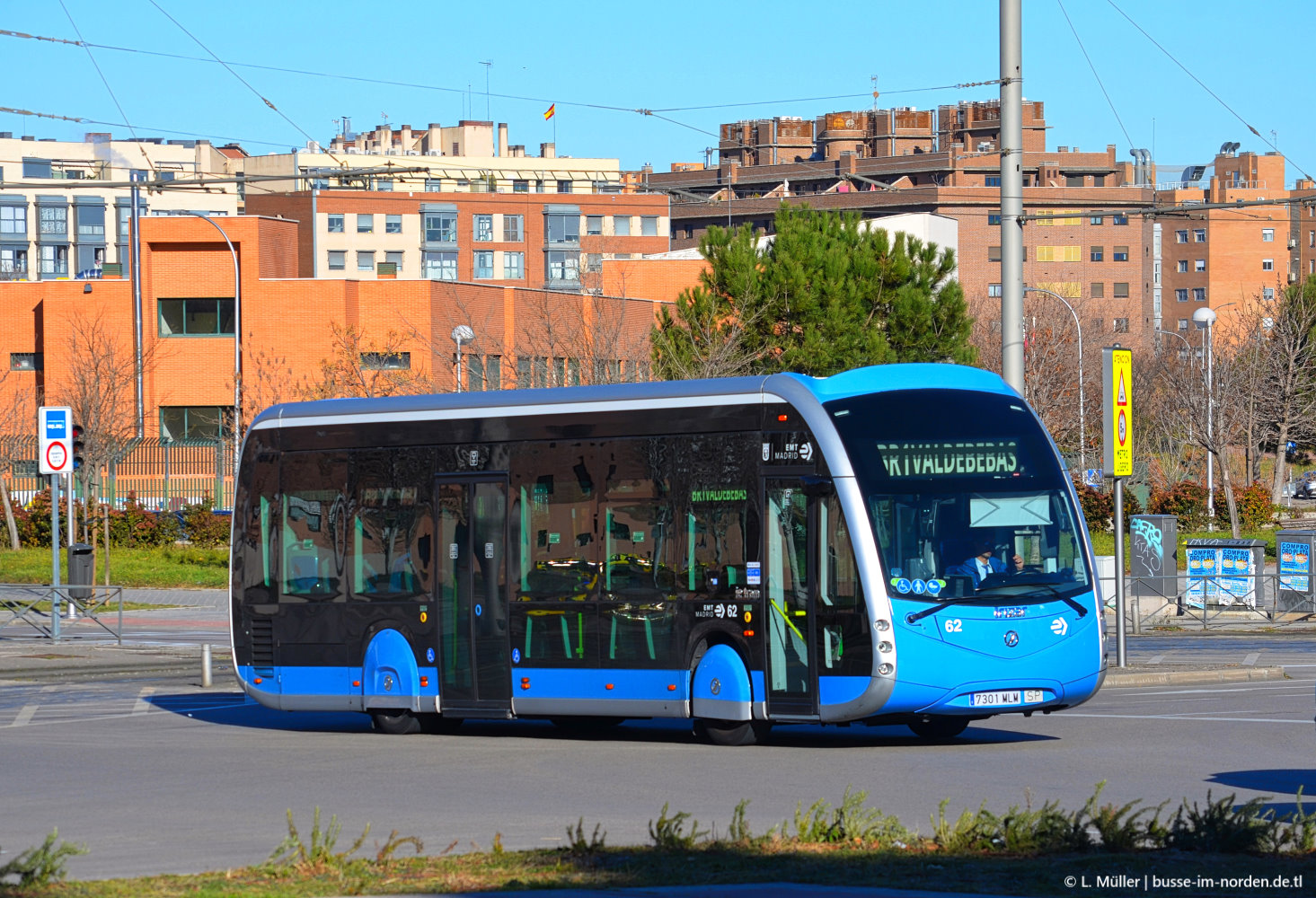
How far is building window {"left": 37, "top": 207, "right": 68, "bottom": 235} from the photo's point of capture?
5527 inches

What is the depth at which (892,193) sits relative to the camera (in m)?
133

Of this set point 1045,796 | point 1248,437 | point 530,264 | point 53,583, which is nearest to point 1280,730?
point 1045,796

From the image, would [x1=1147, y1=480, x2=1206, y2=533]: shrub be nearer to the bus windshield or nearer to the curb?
the curb

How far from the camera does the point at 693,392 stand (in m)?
14.4

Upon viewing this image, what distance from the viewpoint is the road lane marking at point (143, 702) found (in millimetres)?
17984

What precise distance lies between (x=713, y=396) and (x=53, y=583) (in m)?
16.7

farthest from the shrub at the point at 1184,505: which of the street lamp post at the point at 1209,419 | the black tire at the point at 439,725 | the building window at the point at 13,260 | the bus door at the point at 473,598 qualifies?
the building window at the point at 13,260

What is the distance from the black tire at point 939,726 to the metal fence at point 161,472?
34.5 meters

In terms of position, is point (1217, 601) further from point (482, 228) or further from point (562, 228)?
point (482, 228)

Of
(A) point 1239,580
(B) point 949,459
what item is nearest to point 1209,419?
(A) point 1239,580

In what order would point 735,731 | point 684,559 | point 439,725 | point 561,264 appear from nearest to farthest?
point 735,731
point 684,559
point 439,725
point 561,264

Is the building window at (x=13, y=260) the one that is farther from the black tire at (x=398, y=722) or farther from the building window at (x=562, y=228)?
the black tire at (x=398, y=722)

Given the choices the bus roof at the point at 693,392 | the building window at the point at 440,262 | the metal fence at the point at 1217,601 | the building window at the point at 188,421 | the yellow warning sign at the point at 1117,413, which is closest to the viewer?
the bus roof at the point at 693,392

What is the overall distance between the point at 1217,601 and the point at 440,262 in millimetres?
95342
